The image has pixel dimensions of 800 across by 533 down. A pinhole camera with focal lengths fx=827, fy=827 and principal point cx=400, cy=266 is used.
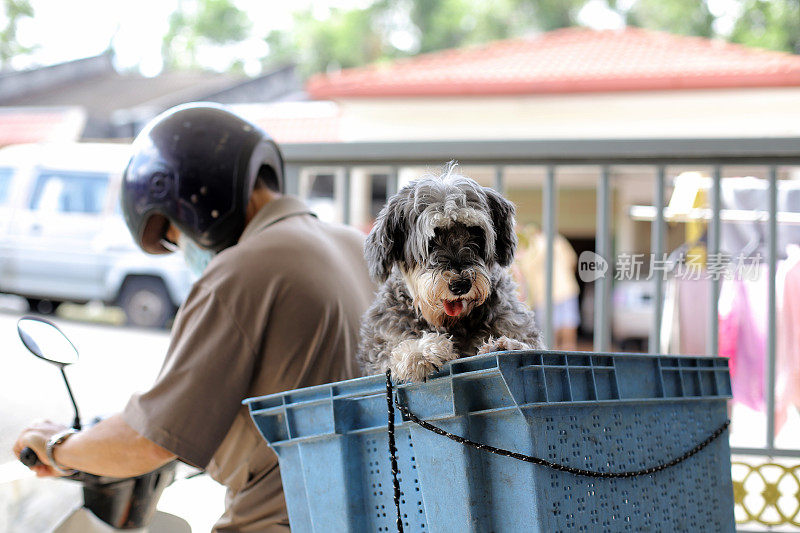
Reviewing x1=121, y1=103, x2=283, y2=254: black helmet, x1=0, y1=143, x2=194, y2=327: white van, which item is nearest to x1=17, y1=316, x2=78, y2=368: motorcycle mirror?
x1=121, y1=103, x2=283, y2=254: black helmet

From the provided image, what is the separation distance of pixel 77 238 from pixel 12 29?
73.9 feet

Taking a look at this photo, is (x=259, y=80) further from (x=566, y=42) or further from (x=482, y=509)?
(x=482, y=509)

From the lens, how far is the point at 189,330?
2139mm

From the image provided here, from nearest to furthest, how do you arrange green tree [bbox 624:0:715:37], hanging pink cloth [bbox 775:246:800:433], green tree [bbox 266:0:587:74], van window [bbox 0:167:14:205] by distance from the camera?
1. hanging pink cloth [bbox 775:246:800:433]
2. van window [bbox 0:167:14:205]
3. green tree [bbox 624:0:715:37]
4. green tree [bbox 266:0:587:74]

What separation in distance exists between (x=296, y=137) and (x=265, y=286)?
15.4m

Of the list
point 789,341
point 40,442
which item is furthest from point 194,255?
point 789,341

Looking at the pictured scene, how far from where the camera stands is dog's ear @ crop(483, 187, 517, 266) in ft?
6.19

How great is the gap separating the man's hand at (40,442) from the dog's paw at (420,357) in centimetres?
115

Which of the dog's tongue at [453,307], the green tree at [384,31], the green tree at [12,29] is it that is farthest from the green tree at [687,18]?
the dog's tongue at [453,307]

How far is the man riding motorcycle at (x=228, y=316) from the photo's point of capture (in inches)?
82.4

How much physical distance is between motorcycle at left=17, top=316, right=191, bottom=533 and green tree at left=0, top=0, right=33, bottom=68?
1248 inches

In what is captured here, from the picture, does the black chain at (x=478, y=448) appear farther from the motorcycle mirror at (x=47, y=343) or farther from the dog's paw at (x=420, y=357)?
the motorcycle mirror at (x=47, y=343)

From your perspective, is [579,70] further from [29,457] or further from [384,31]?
[384,31]

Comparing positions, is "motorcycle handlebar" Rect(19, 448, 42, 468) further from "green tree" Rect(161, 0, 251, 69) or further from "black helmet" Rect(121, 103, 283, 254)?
"green tree" Rect(161, 0, 251, 69)
